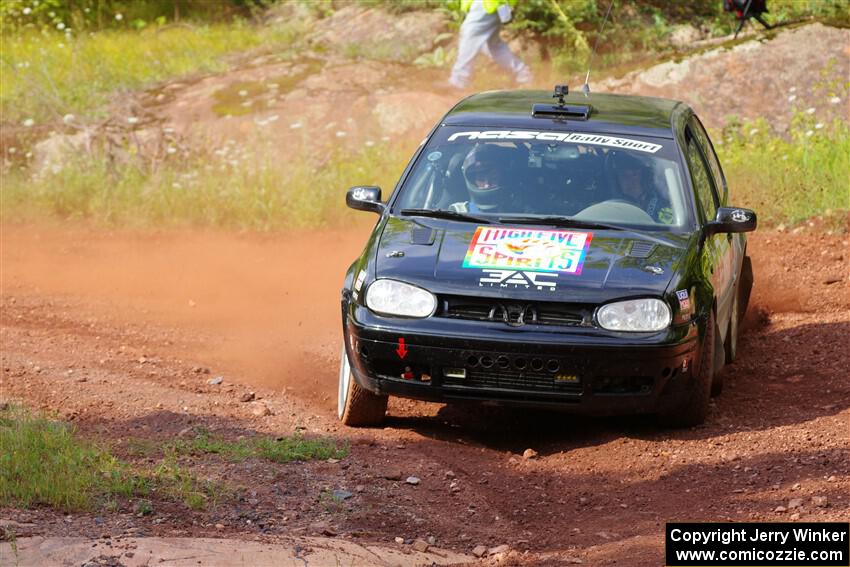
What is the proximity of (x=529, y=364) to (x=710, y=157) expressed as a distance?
2.96 meters

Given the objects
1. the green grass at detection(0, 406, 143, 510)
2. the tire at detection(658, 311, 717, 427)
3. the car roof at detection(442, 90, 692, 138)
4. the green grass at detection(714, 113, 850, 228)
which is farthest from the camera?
the green grass at detection(714, 113, 850, 228)

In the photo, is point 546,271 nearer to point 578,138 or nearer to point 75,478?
point 578,138

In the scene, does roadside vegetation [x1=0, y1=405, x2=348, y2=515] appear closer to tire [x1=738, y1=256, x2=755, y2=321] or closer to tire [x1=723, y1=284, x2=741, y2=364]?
tire [x1=723, y1=284, x2=741, y2=364]

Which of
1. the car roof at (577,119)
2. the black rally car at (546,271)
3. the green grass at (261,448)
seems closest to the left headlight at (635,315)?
the black rally car at (546,271)

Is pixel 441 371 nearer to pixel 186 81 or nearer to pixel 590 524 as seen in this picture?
pixel 590 524

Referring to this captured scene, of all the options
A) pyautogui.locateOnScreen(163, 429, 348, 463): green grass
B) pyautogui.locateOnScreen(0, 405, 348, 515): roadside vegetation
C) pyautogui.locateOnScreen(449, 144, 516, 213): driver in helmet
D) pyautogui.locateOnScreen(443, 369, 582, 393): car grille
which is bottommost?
pyautogui.locateOnScreen(163, 429, 348, 463): green grass

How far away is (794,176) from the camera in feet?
40.3

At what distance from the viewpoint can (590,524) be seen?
228 inches

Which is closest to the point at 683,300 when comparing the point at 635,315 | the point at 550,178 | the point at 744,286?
the point at 635,315

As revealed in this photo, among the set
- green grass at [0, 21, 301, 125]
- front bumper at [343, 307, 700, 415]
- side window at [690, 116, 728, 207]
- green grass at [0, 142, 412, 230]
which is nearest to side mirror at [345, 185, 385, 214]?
front bumper at [343, 307, 700, 415]

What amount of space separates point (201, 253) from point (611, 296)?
618 centimetres

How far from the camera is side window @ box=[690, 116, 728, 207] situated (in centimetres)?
838

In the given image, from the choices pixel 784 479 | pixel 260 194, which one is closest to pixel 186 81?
pixel 260 194

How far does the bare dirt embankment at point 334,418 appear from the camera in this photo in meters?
5.66
